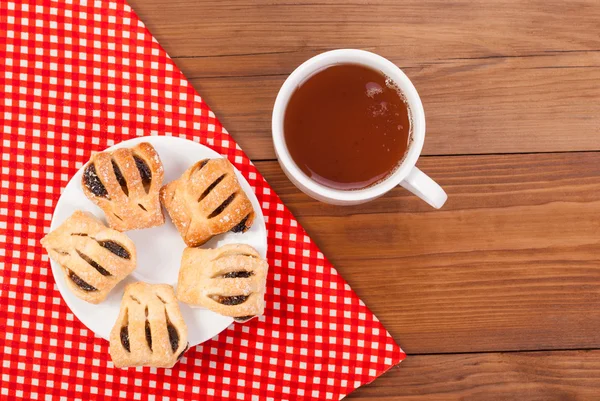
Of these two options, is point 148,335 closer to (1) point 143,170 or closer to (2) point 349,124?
(1) point 143,170

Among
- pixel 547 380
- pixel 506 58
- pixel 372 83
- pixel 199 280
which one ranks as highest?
pixel 506 58

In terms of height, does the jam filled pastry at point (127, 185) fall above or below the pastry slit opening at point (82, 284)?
above

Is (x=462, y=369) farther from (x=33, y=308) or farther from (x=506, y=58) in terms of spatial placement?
(x=33, y=308)

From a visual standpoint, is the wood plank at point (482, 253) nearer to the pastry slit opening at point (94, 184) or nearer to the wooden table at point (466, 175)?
the wooden table at point (466, 175)

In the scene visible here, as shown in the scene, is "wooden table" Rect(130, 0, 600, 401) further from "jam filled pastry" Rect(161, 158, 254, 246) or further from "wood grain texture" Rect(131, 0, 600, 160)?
"jam filled pastry" Rect(161, 158, 254, 246)

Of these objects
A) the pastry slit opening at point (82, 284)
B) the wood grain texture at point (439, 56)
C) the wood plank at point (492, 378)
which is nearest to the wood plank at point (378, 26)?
the wood grain texture at point (439, 56)

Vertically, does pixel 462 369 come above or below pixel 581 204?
below

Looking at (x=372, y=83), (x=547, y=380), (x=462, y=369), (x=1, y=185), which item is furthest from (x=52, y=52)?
(x=547, y=380)
